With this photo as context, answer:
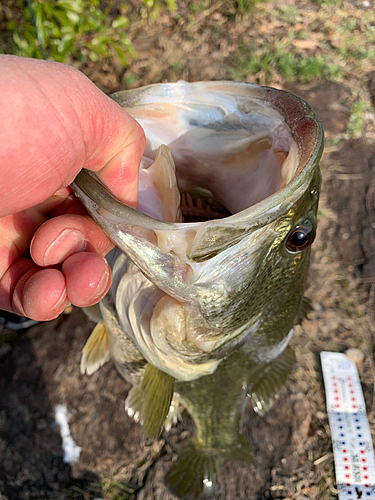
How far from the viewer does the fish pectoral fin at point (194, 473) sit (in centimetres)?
214

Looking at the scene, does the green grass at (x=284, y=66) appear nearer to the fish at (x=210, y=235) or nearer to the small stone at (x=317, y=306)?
the small stone at (x=317, y=306)

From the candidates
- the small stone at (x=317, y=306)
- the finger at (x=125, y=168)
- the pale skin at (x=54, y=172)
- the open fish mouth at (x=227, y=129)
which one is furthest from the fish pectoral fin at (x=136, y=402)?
the small stone at (x=317, y=306)

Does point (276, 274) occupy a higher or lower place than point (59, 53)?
lower

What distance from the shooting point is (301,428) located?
2627mm

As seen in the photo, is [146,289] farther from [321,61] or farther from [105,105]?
[321,61]

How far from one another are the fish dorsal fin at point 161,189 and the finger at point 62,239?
224mm

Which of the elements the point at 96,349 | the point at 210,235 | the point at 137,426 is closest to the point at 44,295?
the point at 210,235

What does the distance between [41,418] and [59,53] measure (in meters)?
2.82

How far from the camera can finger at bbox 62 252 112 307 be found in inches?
48.8

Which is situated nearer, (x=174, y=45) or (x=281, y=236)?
(x=281, y=236)

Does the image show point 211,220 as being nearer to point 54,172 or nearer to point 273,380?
point 54,172

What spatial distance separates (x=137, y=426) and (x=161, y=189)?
190 cm

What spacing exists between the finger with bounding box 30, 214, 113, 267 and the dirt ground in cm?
167

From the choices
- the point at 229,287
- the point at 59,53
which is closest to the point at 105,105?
the point at 229,287
